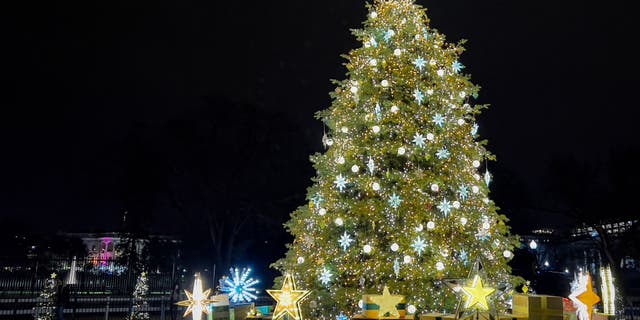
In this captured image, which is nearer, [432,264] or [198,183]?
[432,264]

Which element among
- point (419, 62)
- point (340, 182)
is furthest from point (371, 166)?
point (419, 62)

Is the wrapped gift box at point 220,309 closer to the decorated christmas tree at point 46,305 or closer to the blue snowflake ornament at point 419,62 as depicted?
the blue snowflake ornament at point 419,62

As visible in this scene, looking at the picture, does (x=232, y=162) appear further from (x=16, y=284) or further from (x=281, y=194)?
(x=16, y=284)

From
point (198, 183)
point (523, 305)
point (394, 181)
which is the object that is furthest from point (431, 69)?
point (198, 183)

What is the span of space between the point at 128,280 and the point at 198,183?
20.6 feet

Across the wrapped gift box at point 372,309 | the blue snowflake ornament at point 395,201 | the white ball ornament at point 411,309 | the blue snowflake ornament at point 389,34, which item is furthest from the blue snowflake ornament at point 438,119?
the wrapped gift box at point 372,309

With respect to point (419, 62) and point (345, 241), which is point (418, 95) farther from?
point (345, 241)

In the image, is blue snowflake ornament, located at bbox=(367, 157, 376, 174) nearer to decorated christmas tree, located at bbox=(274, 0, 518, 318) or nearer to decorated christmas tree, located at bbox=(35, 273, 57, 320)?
decorated christmas tree, located at bbox=(274, 0, 518, 318)

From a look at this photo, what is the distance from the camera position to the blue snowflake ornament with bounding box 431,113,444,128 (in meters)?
9.27

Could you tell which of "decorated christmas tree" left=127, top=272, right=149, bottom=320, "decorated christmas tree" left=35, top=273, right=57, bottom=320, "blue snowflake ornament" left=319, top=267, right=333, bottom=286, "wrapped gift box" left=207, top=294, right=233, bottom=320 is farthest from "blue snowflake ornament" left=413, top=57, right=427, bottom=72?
"decorated christmas tree" left=35, top=273, right=57, bottom=320

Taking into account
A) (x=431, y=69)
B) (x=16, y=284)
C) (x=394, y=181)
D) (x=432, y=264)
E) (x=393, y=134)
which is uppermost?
(x=431, y=69)

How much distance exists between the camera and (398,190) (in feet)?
29.3

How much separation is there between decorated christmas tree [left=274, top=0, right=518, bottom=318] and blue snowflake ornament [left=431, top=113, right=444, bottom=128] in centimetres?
3

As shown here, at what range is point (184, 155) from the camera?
25.0m
